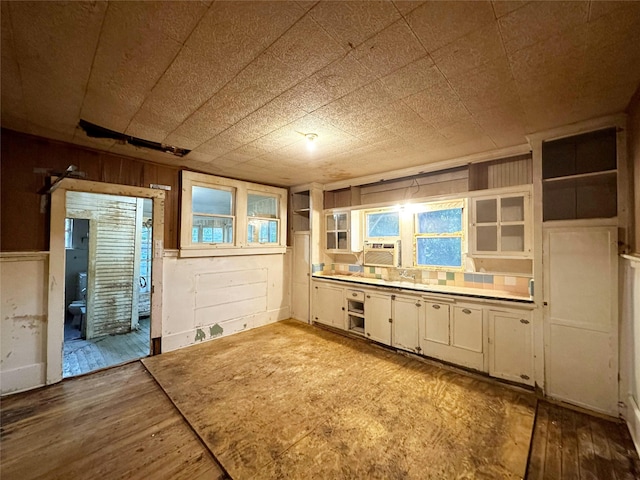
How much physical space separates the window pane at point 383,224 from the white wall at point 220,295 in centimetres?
166

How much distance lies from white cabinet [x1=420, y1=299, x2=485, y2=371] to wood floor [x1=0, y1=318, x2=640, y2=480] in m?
0.38

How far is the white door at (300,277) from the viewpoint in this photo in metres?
4.74

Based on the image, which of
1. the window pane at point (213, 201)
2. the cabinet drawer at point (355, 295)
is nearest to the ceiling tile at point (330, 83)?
the cabinet drawer at point (355, 295)

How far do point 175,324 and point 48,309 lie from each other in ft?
4.23

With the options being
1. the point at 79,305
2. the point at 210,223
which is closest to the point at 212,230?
the point at 210,223

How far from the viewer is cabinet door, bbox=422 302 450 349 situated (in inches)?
121

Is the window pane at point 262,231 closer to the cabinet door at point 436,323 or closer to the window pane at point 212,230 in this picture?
the window pane at point 212,230

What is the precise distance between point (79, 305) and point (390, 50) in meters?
5.64

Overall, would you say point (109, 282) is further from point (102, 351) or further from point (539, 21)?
point (539, 21)

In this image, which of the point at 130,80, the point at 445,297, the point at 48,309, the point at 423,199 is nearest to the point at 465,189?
the point at 423,199

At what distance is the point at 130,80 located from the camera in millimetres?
1706

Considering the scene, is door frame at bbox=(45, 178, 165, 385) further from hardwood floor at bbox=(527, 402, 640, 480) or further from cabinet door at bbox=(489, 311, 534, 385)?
cabinet door at bbox=(489, 311, 534, 385)

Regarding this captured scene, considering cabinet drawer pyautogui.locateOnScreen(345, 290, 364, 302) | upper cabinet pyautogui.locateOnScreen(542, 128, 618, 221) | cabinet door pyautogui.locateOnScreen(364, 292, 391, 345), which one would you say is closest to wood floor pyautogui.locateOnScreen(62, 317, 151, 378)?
cabinet drawer pyautogui.locateOnScreen(345, 290, 364, 302)

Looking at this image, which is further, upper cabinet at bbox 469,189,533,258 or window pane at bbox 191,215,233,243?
window pane at bbox 191,215,233,243
